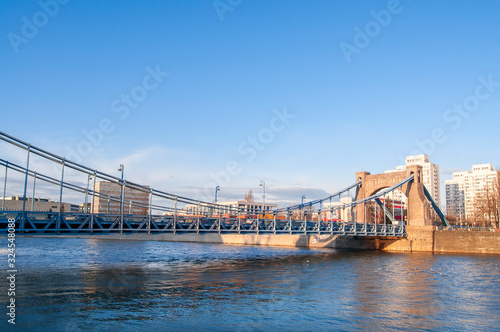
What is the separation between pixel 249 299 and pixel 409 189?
3871cm

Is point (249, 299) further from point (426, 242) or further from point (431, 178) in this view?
point (431, 178)

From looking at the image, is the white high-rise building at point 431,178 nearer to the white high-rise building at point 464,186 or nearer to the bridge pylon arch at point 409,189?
the white high-rise building at point 464,186

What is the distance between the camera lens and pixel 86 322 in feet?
44.0

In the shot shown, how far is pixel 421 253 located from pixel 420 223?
441cm

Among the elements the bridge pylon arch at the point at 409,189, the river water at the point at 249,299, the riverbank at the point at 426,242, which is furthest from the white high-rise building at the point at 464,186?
the river water at the point at 249,299

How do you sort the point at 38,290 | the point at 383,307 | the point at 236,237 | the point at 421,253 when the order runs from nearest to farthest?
the point at 383,307 < the point at 38,290 < the point at 421,253 < the point at 236,237

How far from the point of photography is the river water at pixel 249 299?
13789mm

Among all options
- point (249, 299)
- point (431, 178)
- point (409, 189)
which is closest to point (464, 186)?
point (431, 178)

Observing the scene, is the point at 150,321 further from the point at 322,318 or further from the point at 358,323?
the point at 358,323

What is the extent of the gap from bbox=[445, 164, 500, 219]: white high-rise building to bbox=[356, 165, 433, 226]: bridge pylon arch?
4948 inches

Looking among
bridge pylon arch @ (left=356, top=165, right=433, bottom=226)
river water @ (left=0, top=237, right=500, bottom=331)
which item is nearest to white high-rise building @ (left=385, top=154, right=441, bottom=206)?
bridge pylon arch @ (left=356, top=165, right=433, bottom=226)

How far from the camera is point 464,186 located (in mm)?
177875

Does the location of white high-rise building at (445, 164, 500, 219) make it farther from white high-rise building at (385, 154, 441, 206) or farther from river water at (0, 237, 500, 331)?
river water at (0, 237, 500, 331)

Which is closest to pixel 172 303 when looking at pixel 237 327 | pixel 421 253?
pixel 237 327
